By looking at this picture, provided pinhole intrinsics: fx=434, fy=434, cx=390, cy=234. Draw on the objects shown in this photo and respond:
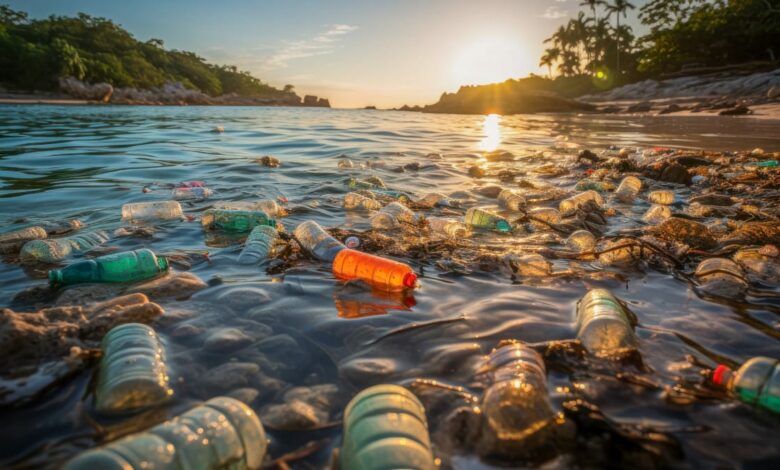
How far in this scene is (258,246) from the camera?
3029 mm

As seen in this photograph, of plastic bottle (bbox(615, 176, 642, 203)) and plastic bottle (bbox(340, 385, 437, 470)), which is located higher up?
plastic bottle (bbox(615, 176, 642, 203))

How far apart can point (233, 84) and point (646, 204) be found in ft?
340

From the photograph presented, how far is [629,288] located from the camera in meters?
2.46

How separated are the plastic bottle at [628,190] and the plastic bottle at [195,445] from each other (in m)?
4.78

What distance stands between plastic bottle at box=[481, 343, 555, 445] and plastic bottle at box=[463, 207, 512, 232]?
7.36 ft

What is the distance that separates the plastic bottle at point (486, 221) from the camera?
3751mm

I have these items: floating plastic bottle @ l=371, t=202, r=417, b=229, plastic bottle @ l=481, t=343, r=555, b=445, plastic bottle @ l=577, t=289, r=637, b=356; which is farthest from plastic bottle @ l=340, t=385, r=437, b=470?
floating plastic bottle @ l=371, t=202, r=417, b=229

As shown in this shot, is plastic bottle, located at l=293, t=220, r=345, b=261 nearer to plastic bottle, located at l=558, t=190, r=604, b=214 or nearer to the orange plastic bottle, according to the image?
the orange plastic bottle

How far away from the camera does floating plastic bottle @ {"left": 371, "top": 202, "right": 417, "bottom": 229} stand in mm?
3855

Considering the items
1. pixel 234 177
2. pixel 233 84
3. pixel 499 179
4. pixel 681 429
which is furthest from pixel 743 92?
pixel 233 84

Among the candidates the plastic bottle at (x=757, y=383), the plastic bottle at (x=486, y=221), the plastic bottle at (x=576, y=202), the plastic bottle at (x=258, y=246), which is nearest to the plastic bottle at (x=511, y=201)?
the plastic bottle at (x=576, y=202)

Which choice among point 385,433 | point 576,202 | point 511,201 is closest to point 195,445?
point 385,433

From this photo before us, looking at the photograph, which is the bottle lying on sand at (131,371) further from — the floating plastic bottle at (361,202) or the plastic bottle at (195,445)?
the floating plastic bottle at (361,202)

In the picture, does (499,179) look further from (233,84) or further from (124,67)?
(233,84)
